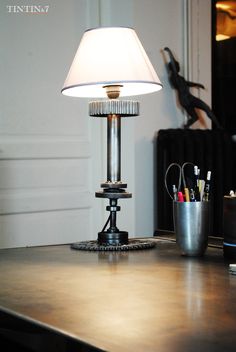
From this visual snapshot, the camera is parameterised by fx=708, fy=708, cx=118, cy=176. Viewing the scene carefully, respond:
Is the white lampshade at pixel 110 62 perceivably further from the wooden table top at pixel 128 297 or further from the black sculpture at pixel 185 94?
the black sculpture at pixel 185 94

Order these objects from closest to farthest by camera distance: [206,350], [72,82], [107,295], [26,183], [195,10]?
[206,350] < [107,295] < [72,82] < [26,183] < [195,10]

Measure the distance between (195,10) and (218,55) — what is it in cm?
36

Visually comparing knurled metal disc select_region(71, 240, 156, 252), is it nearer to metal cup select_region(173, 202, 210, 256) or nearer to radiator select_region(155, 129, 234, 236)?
metal cup select_region(173, 202, 210, 256)

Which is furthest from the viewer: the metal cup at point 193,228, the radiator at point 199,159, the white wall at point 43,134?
the radiator at point 199,159

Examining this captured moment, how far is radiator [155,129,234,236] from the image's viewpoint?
3.72 metres

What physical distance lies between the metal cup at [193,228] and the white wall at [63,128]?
1.71m

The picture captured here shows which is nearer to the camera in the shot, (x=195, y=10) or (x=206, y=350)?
(x=206, y=350)

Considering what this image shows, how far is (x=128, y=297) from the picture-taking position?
133 centimetres

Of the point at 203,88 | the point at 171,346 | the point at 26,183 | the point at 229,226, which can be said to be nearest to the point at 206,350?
the point at 171,346

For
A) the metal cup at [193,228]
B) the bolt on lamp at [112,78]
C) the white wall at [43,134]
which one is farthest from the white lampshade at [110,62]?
the white wall at [43,134]

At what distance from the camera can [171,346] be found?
99 centimetres

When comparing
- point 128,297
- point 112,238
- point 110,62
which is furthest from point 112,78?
point 128,297

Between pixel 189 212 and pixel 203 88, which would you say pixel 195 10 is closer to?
pixel 203 88

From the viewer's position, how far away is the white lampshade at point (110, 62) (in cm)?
204
